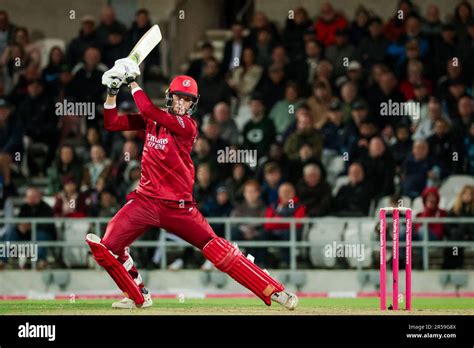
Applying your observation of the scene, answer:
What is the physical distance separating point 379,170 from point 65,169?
475cm

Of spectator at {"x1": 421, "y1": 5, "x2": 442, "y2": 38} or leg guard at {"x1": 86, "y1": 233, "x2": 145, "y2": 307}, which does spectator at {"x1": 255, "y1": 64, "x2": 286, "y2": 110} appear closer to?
spectator at {"x1": 421, "y1": 5, "x2": 442, "y2": 38}

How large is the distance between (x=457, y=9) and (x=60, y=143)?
6.57 metres

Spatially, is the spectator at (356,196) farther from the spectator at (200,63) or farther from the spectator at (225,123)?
the spectator at (200,63)

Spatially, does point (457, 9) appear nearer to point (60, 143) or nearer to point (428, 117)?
point (428, 117)

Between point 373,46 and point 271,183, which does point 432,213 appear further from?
point 373,46

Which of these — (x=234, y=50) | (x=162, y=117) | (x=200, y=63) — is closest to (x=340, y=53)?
(x=234, y=50)

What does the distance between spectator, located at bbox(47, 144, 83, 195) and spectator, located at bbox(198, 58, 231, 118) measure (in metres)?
2.06

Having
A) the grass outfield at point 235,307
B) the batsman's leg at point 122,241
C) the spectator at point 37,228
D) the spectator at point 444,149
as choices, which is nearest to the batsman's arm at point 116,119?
the batsman's leg at point 122,241

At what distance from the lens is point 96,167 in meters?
21.4

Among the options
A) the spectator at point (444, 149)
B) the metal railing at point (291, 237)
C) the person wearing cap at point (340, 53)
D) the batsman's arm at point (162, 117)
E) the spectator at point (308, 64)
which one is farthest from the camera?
the person wearing cap at point (340, 53)

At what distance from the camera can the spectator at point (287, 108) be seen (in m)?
21.7

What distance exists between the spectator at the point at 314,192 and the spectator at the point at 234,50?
3141 millimetres
